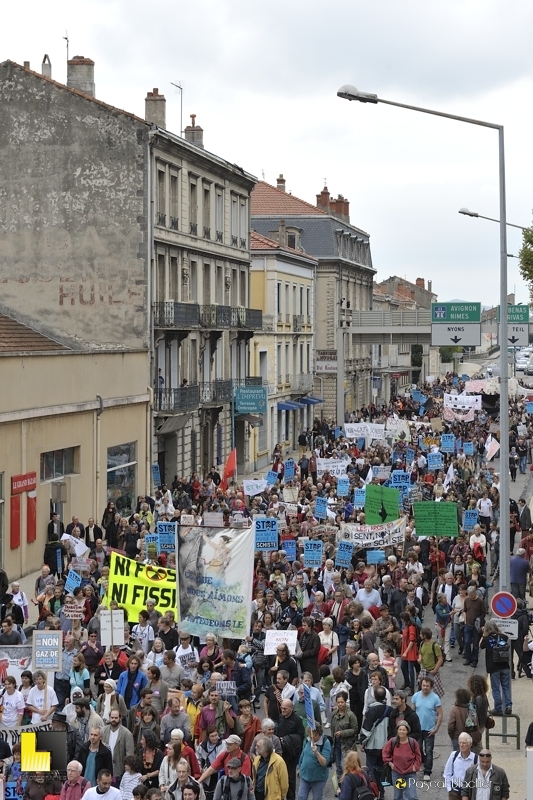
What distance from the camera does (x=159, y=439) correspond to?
4006 cm

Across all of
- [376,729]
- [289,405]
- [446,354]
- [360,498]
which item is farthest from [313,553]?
[446,354]

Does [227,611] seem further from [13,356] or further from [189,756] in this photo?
[13,356]

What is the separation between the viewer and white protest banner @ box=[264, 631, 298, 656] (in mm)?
15742

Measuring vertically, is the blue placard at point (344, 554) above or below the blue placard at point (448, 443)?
below

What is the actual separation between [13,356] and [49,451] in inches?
110

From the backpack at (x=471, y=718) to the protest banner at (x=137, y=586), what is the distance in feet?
16.7

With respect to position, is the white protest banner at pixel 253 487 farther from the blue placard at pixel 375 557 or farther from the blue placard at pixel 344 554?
the blue placard at pixel 344 554

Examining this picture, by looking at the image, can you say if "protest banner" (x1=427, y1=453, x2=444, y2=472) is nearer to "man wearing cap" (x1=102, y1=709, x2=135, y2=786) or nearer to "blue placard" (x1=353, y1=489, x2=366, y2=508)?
"blue placard" (x1=353, y1=489, x2=366, y2=508)

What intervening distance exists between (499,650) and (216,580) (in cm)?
348

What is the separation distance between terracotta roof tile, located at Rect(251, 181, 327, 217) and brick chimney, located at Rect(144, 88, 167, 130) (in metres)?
24.6

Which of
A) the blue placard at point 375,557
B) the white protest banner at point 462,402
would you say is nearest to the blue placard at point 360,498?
the blue placard at point 375,557

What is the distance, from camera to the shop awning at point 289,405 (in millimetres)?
58550

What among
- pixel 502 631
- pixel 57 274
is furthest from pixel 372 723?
pixel 57 274

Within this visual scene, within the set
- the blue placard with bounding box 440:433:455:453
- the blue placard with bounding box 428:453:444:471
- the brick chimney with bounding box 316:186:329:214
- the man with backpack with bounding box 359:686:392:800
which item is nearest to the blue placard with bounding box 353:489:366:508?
the blue placard with bounding box 428:453:444:471
